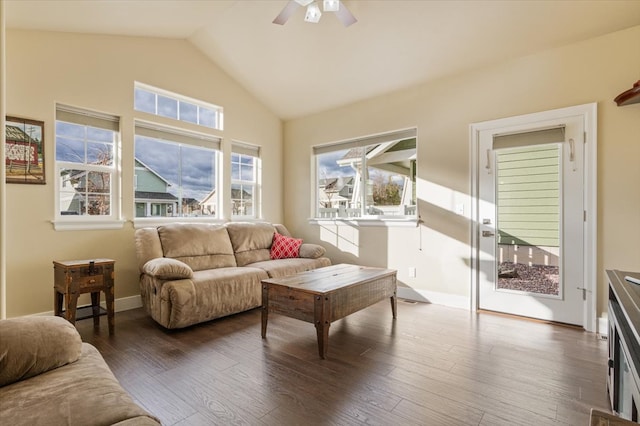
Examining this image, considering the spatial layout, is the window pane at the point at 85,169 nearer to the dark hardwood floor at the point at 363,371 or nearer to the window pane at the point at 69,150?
the window pane at the point at 69,150

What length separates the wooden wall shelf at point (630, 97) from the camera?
8.68ft

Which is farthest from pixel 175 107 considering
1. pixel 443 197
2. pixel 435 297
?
pixel 435 297

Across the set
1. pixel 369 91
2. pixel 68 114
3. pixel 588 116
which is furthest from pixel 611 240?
pixel 68 114

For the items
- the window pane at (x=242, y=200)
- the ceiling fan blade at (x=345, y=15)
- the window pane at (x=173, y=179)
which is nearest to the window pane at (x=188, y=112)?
the window pane at (x=173, y=179)

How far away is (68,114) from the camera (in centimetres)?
333

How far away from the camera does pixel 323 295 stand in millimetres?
2430

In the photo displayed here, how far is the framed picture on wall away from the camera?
2.94m

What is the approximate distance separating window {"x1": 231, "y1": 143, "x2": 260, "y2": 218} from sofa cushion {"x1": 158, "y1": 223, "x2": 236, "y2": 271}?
35.1 inches

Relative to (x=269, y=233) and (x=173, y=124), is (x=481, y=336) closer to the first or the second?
(x=269, y=233)

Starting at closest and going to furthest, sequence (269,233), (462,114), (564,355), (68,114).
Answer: (564,355) < (68,114) < (462,114) < (269,233)

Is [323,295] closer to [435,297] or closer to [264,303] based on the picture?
[264,303]

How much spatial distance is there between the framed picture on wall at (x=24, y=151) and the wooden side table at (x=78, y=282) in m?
0.87

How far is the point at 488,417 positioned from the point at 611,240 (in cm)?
232

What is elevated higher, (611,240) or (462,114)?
(462,114)
